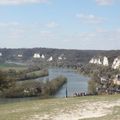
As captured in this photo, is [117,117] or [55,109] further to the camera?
[55,109]

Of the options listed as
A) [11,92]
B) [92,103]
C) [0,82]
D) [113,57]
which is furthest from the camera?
[113,57]

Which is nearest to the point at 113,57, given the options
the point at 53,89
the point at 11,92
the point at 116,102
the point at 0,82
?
the point at 53,89

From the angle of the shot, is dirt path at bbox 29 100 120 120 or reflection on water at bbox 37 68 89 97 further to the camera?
reflection on water at bbox 37 68 89 97

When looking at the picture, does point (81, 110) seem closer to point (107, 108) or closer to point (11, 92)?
point (107, 108)

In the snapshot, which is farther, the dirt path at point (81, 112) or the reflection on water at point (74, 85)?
the reflection on water at point (74, 85)

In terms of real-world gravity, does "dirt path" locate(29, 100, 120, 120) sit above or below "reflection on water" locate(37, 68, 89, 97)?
above

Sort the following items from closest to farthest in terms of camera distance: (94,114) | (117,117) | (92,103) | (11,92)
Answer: (117,117), (94,114), (92,103), (11,92)

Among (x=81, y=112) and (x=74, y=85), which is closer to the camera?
(x=81, y=112)

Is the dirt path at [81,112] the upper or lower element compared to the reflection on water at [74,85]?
upper

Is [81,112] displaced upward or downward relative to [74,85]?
upward

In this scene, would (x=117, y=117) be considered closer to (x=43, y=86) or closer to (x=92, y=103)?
(x=92, y=103)
